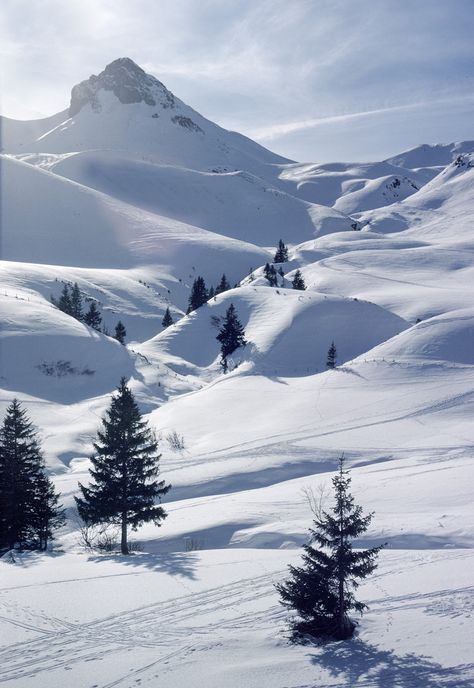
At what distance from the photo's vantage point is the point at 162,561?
54.6ft

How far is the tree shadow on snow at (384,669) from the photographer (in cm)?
913

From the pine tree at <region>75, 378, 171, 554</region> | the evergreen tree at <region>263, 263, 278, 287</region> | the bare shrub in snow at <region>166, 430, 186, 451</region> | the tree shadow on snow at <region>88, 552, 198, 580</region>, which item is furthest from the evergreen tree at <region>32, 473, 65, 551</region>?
the evergreen tree at <region>263, 263, 278, 287</region>

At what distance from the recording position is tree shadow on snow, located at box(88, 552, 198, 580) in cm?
1536

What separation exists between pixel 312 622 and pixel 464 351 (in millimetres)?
39799

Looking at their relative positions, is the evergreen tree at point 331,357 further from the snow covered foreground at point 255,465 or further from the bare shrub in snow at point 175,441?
the bare shrub in snow at point 175,441

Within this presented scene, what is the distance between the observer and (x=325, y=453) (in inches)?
1182

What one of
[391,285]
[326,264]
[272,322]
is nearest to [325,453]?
[272,322]

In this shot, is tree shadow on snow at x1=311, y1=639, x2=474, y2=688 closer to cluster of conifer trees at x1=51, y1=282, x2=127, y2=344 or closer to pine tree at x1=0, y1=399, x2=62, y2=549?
pine tree at x1=0, y1=399, x2=62, y2=549

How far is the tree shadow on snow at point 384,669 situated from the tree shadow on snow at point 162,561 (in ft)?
17.7

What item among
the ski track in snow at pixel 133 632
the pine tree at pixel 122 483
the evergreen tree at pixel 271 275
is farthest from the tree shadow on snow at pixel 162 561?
the evergreen tree at pixel 271 275

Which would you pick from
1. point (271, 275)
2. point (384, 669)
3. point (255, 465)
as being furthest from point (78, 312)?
point (384, 669)

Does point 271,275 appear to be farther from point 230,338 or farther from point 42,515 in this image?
point 42,515

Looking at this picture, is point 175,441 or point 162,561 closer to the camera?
point 162,561

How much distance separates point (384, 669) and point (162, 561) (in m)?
8.60
